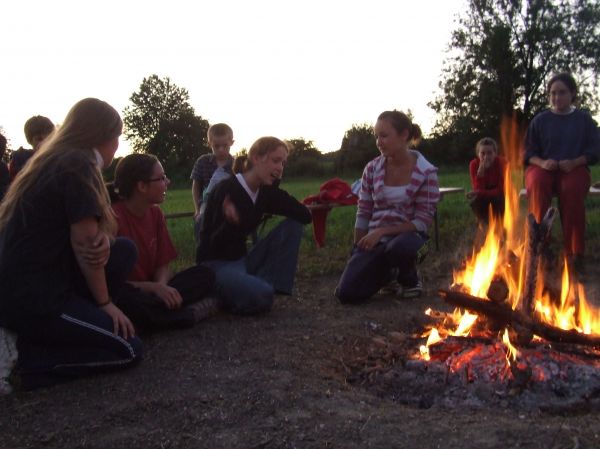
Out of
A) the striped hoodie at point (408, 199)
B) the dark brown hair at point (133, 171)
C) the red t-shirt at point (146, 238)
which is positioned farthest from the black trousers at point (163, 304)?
the striped hoodie at point (408, 199)

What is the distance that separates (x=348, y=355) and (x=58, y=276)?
1.75 metres

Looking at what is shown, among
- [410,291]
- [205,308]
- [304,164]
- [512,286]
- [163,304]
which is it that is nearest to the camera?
[512,286]

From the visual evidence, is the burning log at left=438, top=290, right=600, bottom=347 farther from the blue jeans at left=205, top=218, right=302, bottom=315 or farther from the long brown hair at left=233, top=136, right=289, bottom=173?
the long brown hair at left=233, top=136, right=289, bottom=173

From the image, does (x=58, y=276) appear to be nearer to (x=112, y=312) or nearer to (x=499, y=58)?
(x=112, y=312)

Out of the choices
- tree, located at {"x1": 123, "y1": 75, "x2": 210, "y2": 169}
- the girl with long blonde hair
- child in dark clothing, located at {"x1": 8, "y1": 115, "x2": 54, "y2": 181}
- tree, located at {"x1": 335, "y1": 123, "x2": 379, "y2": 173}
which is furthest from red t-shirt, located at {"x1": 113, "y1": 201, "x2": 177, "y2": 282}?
tree, located at {"x1": 123, "y1": 75, "x2": 210, "y2": 169}

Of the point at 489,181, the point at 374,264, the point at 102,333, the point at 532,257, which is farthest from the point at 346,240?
the point at 102,333

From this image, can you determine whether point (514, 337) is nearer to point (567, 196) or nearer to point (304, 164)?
point (567, 196)

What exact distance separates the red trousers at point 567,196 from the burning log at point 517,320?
2.59 meters

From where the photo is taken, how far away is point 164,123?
221 feet

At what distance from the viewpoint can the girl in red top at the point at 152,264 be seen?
14.8 ft

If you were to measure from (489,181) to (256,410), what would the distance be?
17.7 ft

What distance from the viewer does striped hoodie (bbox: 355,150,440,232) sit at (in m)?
5.51

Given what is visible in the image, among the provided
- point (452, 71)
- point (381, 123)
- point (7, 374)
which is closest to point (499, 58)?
point (452, 71)

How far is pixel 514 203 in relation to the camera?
4938 mm
